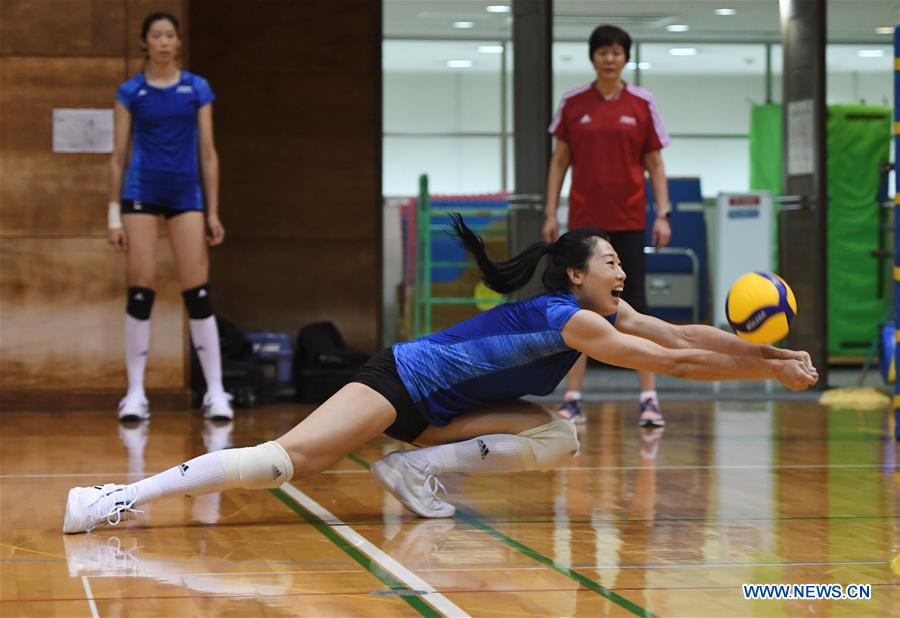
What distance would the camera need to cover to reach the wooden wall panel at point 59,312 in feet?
24.4

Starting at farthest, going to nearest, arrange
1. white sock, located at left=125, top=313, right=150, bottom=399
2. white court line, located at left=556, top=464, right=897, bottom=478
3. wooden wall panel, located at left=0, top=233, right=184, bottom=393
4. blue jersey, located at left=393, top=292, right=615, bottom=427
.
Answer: wooden wall panel, located at left=0, top=233, right=184, bottom=393 < white sock, located at left=125, top=313, right=150, bottom=399 < white court line, located at left=556, top=464, right=897, bottom=478 < blue jersey, located at left=393, top=292, right=615, bottom=427

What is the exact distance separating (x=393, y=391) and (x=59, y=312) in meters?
4.03

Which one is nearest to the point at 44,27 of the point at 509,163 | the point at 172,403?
the point at 172,403

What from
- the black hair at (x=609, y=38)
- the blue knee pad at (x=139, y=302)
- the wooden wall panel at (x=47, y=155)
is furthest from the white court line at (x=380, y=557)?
the wooden wall panel at (x=47, y=155)

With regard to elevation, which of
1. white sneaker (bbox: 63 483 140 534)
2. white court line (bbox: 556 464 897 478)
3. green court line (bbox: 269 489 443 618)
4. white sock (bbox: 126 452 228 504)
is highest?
white sock (bbox: 126 452 228 504)

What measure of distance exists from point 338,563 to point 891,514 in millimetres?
1742

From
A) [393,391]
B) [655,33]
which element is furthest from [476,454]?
[655,33]

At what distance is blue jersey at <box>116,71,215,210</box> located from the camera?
6.70 metres

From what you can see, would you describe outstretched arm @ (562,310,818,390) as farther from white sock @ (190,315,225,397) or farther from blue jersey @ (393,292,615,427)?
white sock @ (190,315,225,397)

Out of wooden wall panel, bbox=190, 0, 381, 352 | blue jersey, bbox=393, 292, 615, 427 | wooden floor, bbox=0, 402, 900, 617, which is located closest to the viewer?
wooden floor, bbox=0, 402, 900, 617

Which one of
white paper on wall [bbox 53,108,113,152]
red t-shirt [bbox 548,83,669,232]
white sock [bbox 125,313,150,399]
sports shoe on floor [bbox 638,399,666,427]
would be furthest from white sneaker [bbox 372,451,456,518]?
white paper on wall [bbox 53,108,113,152]

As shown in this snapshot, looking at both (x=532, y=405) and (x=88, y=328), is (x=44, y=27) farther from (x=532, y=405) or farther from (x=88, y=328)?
(x=532, y=405)

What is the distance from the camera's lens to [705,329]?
12.8 ft

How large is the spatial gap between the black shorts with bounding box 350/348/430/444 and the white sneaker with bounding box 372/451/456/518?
3.1 inches
